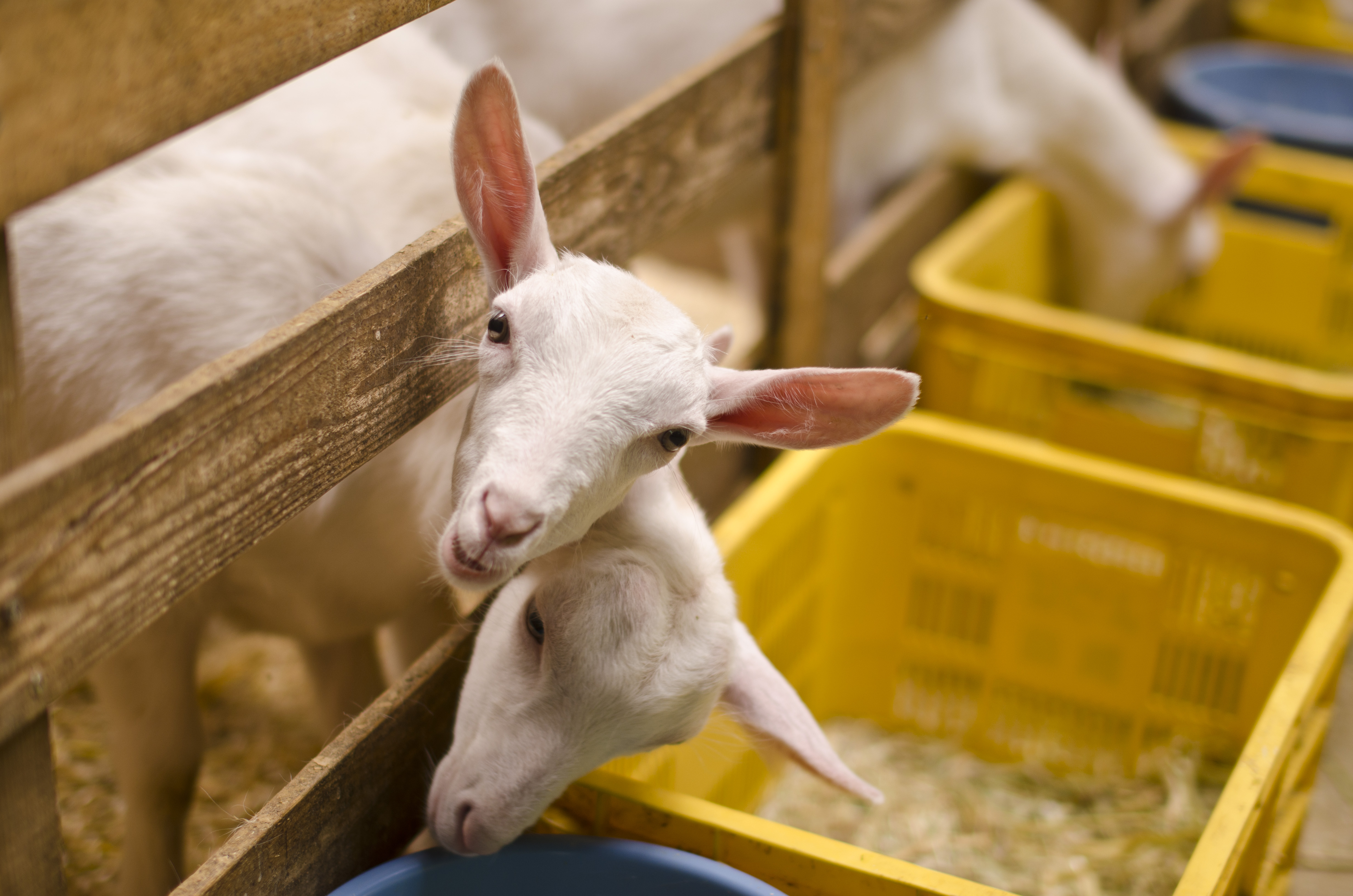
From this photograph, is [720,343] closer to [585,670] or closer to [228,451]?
[585,670]

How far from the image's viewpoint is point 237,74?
1174 mm

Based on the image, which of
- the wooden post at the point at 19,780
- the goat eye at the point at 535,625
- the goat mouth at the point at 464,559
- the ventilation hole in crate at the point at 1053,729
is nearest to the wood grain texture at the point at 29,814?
the wooden post at the point at 19,780

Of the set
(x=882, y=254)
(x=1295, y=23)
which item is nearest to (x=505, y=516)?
(x=882, y=254)

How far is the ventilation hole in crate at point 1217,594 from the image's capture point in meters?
2.44

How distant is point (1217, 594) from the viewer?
8.18 feet

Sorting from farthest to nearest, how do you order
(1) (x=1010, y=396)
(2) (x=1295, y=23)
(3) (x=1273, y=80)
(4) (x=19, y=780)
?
(2) (x=1295, y=23), (3) (x=1273, y=80), (1) (x=1010, y=396), (4) (x=19, y=780)

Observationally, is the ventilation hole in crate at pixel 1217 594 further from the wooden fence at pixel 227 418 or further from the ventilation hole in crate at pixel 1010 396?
the wooden fence at pixel 227 418

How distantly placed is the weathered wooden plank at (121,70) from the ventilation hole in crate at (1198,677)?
209cm

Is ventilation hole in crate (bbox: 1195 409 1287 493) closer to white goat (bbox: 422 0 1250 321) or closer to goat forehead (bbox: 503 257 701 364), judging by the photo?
white goat (bbox: 422 0 1250 321)

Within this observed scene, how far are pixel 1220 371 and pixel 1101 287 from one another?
140 cm

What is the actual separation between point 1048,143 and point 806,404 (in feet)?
9.29

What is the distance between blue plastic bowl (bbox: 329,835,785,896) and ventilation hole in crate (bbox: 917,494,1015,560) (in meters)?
1.19

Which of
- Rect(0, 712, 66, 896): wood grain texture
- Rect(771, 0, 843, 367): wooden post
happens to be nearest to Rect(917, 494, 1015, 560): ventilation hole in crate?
Rect(771, 0, 843, 367): wooden post

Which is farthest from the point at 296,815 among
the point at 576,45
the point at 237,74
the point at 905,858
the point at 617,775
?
the point at 576,45
